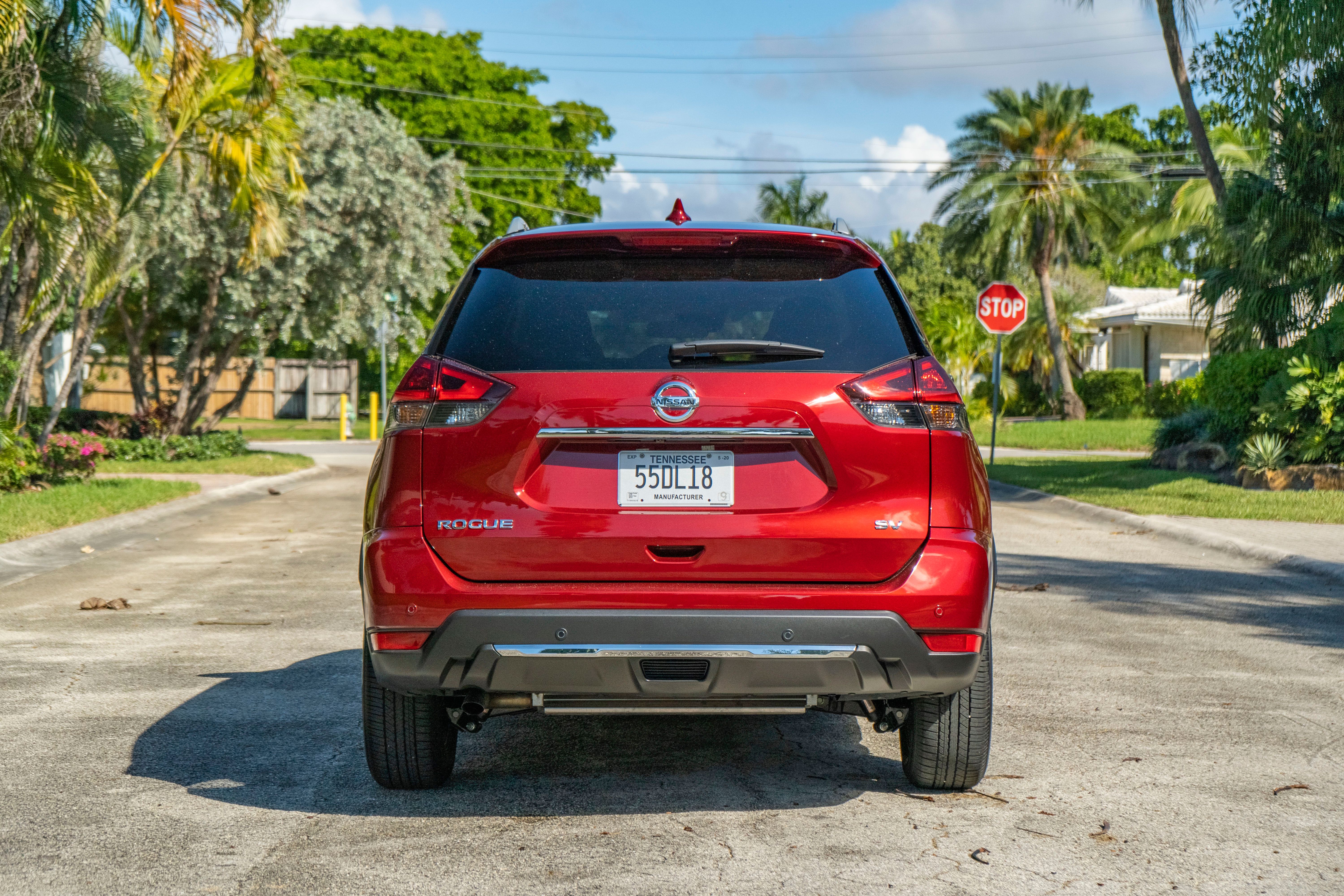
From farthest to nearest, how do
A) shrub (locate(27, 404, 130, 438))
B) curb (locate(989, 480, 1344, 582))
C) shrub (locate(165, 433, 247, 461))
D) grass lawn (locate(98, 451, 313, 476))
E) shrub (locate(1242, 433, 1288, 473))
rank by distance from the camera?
1. shrub (locate(27, 404, 130, 438))
2. shrub (locate(165, 433, 247, 461))
3. grass lawn (locate(98, 451, 313, 476))
4. shrub (locate(1242, 433, 1288, 473))
5. curb (locate(989, 480, 1344, 582))

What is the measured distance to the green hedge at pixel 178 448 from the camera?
72.4 feet

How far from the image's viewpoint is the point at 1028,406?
156 feet

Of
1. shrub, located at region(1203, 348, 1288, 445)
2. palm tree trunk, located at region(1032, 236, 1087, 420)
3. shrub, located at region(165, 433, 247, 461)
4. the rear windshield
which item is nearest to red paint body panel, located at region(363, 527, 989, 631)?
the rear windshield

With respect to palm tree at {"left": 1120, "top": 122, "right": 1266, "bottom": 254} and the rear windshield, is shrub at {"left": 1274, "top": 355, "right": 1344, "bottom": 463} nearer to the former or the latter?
palm tree at {"left": 1120, "top": 122, "right": 1266, "bottom": 254}

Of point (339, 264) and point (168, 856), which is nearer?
point (168, 856)

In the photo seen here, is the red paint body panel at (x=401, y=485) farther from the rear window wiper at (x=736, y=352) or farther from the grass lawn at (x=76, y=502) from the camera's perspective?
the grass lawn at (x=76, y=502)

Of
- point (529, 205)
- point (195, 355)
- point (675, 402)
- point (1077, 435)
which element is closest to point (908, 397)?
point (675, 402)

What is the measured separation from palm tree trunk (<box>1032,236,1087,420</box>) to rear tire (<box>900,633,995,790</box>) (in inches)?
1405

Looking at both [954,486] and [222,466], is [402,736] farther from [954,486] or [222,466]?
[222,466]

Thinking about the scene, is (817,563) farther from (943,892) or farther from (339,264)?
(339,264)

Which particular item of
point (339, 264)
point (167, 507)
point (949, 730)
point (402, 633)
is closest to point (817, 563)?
point (949, 730)

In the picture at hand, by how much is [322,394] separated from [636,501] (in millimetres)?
41797

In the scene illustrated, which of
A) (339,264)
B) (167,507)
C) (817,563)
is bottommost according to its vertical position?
(167,507)

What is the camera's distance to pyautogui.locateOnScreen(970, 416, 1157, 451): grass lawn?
26.3m
